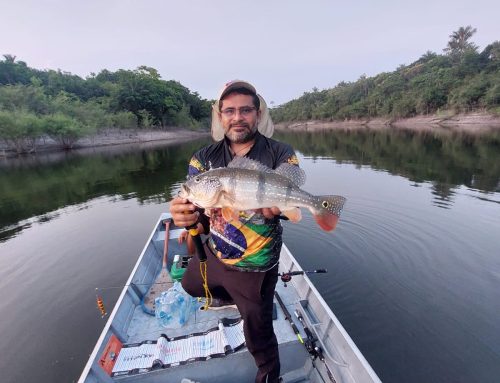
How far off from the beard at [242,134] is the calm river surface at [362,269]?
549 centimetres

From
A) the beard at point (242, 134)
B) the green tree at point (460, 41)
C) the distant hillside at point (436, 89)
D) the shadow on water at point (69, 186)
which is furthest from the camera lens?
the green tree at point (460, 41)

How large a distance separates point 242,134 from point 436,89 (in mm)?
92416

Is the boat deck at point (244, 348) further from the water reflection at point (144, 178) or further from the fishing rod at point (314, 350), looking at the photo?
the water reflection at point (144, 178)

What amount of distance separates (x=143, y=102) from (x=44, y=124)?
38.8m

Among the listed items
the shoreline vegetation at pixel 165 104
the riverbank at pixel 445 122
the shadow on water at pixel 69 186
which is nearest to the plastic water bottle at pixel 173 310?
the shadow on water at pixel 69 186

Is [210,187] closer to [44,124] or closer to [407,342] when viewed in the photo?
[407,342]

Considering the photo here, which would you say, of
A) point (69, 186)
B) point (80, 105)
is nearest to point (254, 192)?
point (69, 186)

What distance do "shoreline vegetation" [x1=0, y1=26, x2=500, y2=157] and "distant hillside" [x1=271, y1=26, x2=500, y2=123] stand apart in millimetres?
255

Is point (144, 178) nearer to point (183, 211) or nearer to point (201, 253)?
point (201, 253)

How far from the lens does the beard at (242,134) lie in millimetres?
3811

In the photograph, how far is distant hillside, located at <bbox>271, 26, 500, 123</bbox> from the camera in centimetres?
6544

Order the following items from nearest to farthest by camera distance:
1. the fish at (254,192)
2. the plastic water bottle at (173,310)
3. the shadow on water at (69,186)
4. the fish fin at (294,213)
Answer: the fish at (254,192)
the fish fin at (294,213)
the plastic water bottle at (173,310)
the shadow on water at (69,186)

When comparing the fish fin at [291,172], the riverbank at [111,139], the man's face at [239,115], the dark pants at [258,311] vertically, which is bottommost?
the riverbank at [111,139]

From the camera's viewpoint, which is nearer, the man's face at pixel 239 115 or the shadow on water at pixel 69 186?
the man's face at pixel 239 115
